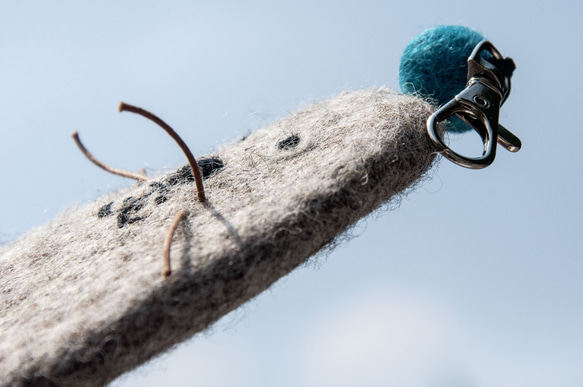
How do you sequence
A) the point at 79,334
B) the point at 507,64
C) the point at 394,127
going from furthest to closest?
the point at 507,64 → the point at 394,127 → the point at 79,334

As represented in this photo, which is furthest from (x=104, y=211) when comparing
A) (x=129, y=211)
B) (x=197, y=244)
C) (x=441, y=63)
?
(x=441, y=63)

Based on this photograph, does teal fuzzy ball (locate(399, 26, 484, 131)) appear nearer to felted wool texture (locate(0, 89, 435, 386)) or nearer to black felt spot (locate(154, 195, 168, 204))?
felted wool texture (locate(0, 89, 435, 386))

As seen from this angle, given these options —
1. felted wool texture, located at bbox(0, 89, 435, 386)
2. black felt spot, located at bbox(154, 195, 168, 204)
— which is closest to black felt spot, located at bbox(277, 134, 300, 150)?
felted wool texture, located at bbox(0, 89, 435, 386)

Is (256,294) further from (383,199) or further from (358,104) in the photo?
(358,104)

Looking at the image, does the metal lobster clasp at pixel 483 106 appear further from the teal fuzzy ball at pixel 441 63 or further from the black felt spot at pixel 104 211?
the black felt spot at pixel 104 211

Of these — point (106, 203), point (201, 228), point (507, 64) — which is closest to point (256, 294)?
point (201, 228)

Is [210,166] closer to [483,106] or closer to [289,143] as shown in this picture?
[289,143]

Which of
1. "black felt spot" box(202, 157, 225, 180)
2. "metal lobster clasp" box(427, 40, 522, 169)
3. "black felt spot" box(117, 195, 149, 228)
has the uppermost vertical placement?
"black felt spot" box(202, 157, 225, 180)
